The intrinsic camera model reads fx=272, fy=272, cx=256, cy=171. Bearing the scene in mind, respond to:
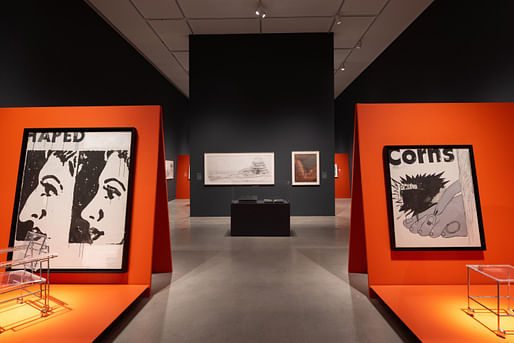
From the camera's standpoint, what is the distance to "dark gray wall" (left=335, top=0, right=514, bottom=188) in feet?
16.9

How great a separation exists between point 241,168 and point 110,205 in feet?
17.8

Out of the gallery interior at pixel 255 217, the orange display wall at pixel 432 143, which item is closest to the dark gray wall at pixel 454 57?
the gallery interior at pixel 255 217

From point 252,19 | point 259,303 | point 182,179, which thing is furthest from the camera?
point 182,179

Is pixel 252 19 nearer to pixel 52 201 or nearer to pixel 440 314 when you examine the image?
pixel 52 201

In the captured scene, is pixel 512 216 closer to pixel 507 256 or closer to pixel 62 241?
pixel 507 256

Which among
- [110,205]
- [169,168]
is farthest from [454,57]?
[169,168]

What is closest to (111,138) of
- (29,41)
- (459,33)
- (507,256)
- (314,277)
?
(314,277)

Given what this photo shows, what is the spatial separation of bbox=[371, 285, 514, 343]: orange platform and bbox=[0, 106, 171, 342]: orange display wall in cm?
236

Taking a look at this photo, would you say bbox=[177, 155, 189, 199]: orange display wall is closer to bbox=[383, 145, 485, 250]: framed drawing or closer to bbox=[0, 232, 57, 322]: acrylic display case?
bbox=[0, 232, 57, 322]: acrylic display case

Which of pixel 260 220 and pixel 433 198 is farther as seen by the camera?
pixel 260 220

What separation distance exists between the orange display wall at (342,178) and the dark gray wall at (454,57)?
16.2 feet

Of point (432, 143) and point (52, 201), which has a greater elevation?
point (432, 143)

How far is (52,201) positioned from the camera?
2920 millimetres

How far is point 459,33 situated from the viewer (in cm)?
616
